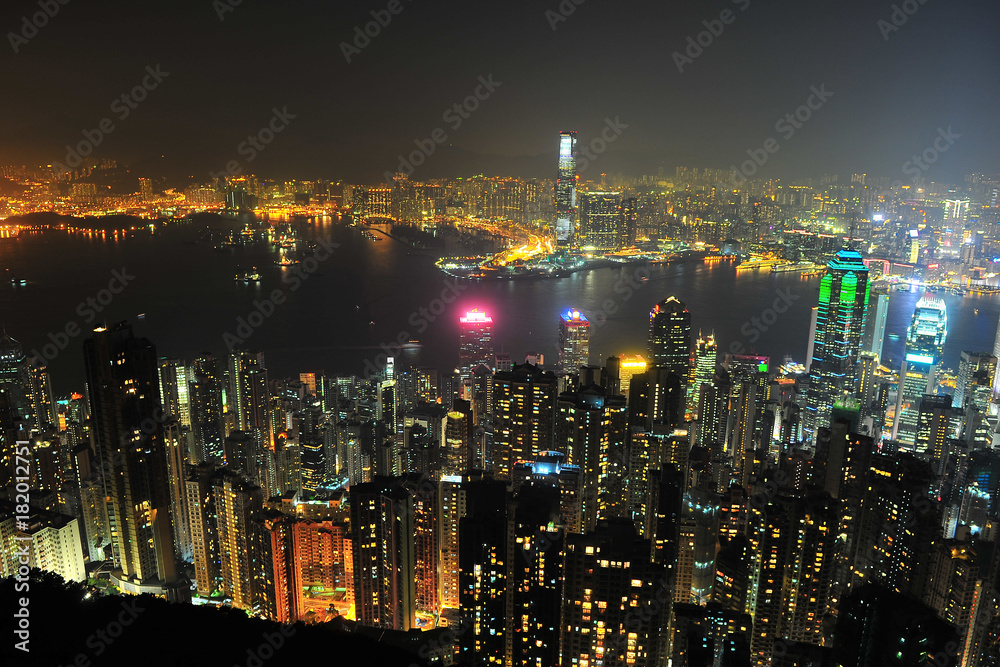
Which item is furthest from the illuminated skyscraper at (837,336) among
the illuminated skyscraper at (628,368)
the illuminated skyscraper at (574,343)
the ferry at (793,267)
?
the illuminated skyscraper at (574,343)

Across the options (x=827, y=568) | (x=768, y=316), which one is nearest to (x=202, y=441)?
(x=827, y=568)

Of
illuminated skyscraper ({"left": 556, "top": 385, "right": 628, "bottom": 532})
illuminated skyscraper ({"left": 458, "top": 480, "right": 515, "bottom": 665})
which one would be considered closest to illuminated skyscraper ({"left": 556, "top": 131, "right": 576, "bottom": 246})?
illuminated skyscraper ({"left": 556, "top": 385, "right": 628, "bottom": 532})

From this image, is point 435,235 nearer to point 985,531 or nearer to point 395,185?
point 395,185

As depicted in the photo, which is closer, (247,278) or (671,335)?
(671,335)

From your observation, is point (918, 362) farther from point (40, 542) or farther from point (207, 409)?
point (40, 542)

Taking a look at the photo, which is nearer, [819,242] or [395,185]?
[819,242]

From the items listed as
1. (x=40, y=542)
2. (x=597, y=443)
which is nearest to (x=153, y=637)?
(x=40, y=542)
